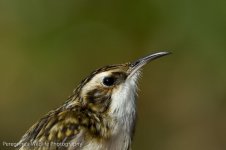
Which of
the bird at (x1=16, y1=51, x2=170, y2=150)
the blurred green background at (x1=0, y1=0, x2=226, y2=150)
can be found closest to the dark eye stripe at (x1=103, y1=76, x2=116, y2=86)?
the bird at (x1=16, y1=51, x2=170, y2=150)

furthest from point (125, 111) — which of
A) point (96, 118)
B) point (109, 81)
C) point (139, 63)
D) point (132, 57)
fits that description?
point (132, 57)

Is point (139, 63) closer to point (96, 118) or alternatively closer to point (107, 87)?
point (107, 87)

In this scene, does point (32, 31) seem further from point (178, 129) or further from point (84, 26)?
point (178, 129)

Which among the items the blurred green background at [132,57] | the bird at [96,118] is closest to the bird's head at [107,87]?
the bird at [96,118]

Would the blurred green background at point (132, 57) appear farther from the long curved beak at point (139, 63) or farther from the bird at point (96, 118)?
the bird at point (96, 118)

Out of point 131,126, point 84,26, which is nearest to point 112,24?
point 84,26
